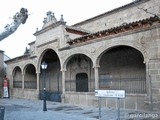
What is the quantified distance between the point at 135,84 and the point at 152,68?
422 cm

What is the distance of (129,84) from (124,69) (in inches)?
50.4

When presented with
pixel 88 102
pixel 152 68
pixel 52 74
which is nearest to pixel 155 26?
pixel 152 68

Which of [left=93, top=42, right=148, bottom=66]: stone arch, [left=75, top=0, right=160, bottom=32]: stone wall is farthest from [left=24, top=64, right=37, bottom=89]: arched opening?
[left=93, top=42, right=148, bottom=66]: stone arch

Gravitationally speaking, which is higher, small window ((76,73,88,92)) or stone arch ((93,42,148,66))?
stone arch ((93,42,148,66))

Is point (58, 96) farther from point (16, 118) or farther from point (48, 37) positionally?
point (16, 118)

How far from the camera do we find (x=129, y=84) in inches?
623

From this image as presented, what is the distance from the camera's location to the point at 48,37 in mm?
18750

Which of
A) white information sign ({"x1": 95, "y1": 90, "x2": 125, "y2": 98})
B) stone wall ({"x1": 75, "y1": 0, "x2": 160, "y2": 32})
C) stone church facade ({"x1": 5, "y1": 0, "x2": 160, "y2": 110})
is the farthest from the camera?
stone wall ({"x1": 75, "y1": 0, "x2": 160, "y2": 32})

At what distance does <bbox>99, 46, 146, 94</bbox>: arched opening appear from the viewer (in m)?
15.3

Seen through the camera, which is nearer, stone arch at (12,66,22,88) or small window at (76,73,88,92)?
small window at (76,73,88,92)

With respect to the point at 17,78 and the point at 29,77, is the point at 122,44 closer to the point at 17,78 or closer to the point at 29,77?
the point at 29,77

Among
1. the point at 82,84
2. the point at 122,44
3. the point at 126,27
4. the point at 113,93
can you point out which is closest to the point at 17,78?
the point at 82,84

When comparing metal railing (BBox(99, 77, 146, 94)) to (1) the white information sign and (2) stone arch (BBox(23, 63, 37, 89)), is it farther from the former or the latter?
(2) stone arch (BBox(23, 63, 37, 89))

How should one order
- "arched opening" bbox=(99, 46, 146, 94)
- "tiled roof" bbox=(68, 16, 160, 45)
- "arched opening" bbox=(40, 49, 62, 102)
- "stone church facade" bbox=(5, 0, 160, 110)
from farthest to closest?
"arched opening" bbox=(40, 49, 62, 102) → "arched opening" bbox=(99, 46, 146, 94) → "stone church facade" bbox=(5, 0, 160, 110) → "tiled roof" bbox=(68, 16, 160, 45)
